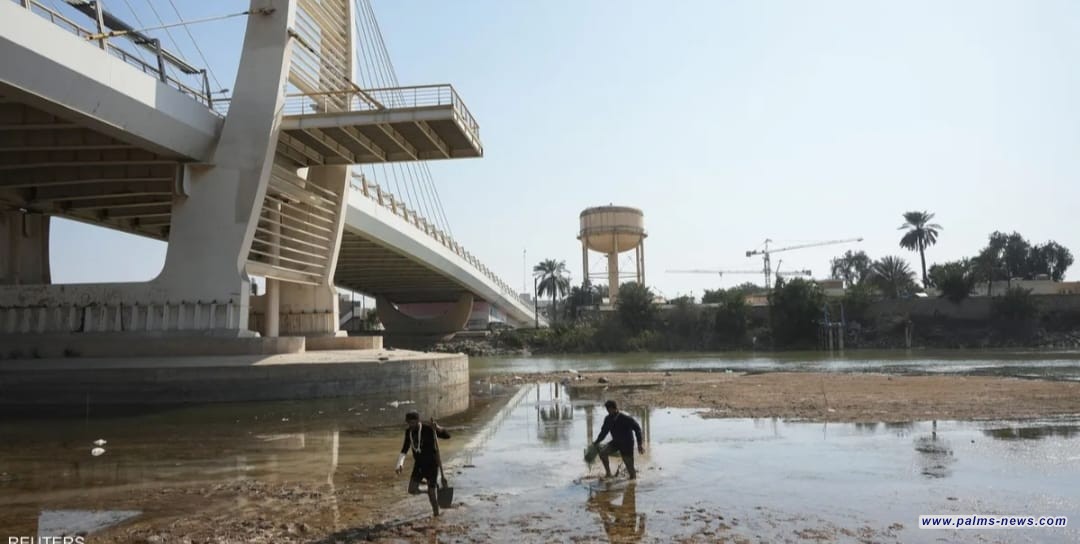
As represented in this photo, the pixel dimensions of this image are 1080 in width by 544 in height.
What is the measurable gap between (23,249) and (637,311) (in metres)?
51.5

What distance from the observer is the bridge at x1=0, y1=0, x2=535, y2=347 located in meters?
20.6

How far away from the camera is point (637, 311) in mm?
72000

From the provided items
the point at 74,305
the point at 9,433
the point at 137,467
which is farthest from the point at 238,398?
the point at 137,467

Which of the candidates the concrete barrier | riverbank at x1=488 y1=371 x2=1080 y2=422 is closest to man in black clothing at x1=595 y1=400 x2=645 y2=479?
riverbank at x1=488 y1=371 x2=1080 y2=422

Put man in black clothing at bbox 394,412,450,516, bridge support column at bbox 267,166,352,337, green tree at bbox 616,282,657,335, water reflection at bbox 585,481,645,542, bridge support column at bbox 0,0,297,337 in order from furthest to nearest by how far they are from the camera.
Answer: green tree at bbox 616,282,657,335, bridge support column at bbox 267,166,352,337, bridge support column at bbox 0,0,297,337, man in black clothing at bbox 394,412,450,516, water reflection at bbox 585,481,645,542

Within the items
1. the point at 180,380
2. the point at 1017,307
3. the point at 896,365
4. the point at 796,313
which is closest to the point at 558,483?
the point at 180,380

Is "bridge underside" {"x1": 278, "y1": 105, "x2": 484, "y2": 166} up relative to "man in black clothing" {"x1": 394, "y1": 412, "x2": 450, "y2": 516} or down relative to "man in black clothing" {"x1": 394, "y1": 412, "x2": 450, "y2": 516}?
up

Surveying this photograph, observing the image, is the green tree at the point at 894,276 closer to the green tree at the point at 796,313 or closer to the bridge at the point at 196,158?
the green tree at the point at 796,313

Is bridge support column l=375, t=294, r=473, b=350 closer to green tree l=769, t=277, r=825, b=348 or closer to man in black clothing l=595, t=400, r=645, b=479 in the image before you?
green tree l=769, t=277, r=825, b=348

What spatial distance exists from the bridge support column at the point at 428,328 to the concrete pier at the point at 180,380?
173ft

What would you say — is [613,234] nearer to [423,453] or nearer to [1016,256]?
[1016,256]

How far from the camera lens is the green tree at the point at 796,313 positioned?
67125 millimetres

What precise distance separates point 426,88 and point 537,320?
2326 inches

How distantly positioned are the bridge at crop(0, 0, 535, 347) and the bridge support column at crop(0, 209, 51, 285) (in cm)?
6
